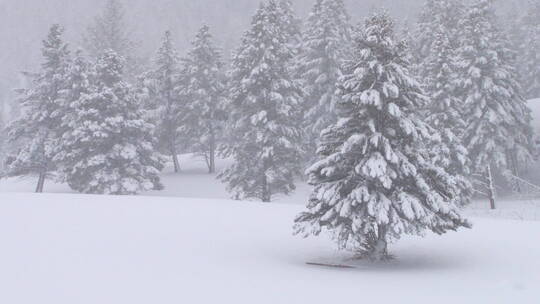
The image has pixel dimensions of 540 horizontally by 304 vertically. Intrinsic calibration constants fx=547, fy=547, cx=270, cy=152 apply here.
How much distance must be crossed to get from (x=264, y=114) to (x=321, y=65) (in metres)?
11.8

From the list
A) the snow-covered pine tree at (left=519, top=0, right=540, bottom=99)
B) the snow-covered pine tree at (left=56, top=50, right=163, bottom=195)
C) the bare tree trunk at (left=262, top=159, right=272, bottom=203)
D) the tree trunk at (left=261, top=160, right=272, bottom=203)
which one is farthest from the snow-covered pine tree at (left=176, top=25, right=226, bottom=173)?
the snow-covered pine tree at (left=519, top=0, right=540, bottom=99)

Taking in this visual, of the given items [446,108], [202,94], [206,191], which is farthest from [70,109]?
[446,108]

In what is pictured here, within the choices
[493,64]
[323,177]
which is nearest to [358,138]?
[323,177]

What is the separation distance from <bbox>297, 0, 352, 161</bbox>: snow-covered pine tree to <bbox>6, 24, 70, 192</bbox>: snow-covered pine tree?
18409 millimetres

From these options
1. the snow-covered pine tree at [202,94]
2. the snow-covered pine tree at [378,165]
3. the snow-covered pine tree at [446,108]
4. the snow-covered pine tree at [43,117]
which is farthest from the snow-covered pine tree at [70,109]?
the snow-covered pine tree at [378,165]

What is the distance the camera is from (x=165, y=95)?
50.3 m

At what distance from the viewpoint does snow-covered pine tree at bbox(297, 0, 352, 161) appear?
41.3 metres

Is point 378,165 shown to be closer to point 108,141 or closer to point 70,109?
point 108,141

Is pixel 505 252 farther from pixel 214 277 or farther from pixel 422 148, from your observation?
pixel 214 277

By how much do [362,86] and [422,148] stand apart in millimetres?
2081

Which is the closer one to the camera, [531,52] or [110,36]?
[531,52]

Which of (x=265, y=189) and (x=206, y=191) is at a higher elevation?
(x=265, y=189)

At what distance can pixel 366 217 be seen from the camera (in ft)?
39.4

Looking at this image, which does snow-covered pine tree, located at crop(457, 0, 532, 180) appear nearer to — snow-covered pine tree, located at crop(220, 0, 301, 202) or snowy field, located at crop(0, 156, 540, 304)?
snow-covered pine tree, located at crop(220, 0, 301, 202)
